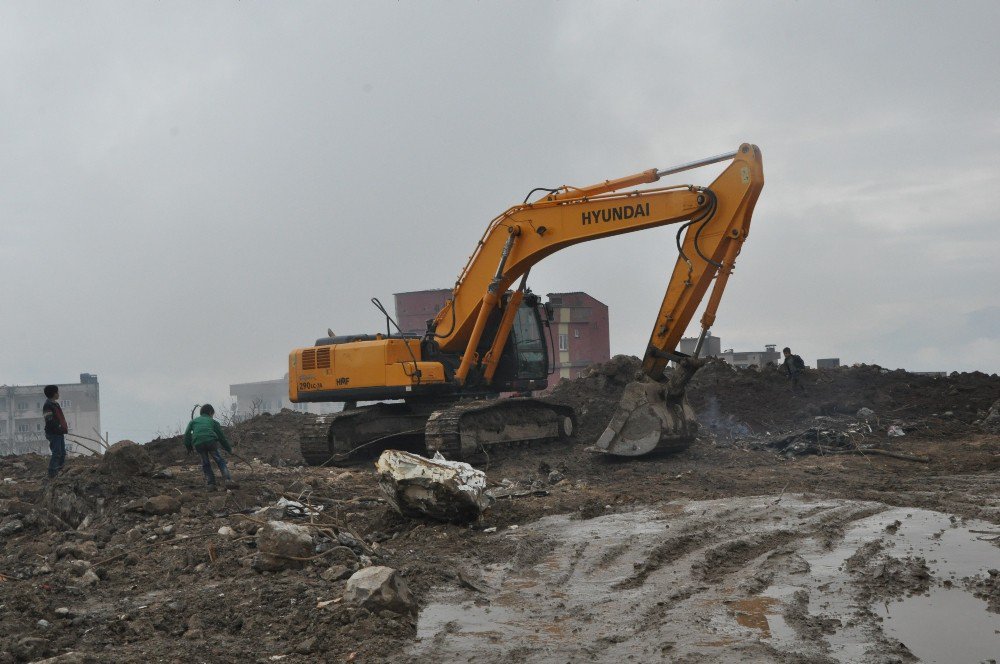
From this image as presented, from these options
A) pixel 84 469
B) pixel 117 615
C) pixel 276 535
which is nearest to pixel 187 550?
pixel 276 535

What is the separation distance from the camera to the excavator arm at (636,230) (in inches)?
502

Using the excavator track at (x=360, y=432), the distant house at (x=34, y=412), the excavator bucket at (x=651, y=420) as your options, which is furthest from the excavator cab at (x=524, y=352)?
the distant house at (x=34, y=412)

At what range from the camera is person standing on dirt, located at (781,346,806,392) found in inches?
787

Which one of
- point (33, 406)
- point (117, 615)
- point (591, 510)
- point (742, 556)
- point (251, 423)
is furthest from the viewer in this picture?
point (33, 406)

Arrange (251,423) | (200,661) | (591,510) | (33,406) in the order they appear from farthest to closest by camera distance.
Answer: (33,406) < (251,423) < (591,510) < (200,661)

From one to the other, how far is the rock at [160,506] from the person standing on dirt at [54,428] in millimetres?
3621

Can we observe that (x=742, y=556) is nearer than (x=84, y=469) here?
Yes

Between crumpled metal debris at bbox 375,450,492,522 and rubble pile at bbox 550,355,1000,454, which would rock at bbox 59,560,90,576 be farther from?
rubble pile at bbox 550,355,1000,454

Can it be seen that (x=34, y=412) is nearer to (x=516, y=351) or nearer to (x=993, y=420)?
(x=516, y=351)

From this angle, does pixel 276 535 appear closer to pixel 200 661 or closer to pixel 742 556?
pixel 200 661

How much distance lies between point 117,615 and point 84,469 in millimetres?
7191

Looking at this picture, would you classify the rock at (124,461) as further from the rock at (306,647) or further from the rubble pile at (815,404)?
the rock at (306,647)

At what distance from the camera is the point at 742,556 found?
7.51m

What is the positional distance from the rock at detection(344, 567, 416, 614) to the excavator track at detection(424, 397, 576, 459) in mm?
7422
